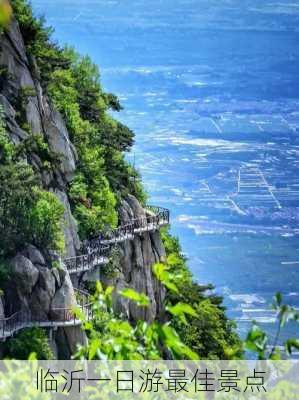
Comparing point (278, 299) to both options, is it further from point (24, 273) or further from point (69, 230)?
point (69, 230)

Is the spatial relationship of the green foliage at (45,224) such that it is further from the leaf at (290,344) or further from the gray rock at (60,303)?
the leaf at (290,344)

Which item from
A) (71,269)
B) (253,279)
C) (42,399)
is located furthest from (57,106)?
(253,279)

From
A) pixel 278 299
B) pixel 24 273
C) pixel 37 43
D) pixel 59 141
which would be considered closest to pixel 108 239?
pixel 59 141

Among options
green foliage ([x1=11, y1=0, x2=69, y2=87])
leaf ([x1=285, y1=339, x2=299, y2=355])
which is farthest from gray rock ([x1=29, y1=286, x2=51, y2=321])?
leaf ([x1=285, y1=339, x2=299, y2=355])

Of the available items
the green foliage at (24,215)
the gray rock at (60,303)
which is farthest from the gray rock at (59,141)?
the gray rock at (60,303)

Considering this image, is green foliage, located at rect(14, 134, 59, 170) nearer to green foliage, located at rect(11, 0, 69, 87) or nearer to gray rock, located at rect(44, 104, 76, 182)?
gray rock, located at rect(44, 104, 76, 182)
